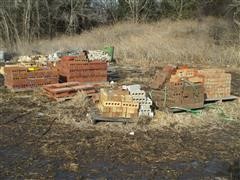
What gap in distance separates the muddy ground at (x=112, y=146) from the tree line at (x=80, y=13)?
43.6 ft

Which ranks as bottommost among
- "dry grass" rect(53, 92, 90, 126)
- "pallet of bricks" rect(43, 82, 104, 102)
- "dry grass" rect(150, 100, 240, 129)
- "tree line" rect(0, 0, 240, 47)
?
"dry grass" rect(150, 100, 240, 129)

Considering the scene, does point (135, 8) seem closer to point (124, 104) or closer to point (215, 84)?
point (215, 84)

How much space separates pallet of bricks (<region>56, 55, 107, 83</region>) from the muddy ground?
2.11 m

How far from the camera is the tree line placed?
23.6m

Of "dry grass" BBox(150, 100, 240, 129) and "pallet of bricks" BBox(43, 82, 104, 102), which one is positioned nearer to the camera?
"dry grass" BBox(150, 100, 240, 129)

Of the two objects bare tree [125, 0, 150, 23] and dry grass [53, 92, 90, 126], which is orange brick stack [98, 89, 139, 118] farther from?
bare tree [125, 0, 150, 23]

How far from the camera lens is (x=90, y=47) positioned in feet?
65.1

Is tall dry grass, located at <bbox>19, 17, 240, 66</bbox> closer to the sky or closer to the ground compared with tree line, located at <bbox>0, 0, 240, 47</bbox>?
closer to the ground

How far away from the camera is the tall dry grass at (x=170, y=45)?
1736 centimetres

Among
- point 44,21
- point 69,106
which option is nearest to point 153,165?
point 69,106

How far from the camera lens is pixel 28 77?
36.7 feet

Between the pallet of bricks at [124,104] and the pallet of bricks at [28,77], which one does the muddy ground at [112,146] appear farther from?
the pallet of bricks at [28,77]

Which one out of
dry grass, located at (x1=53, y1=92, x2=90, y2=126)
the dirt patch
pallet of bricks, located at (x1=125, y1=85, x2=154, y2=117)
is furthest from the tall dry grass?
the dirt patch

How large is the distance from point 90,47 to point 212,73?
1042 cm
